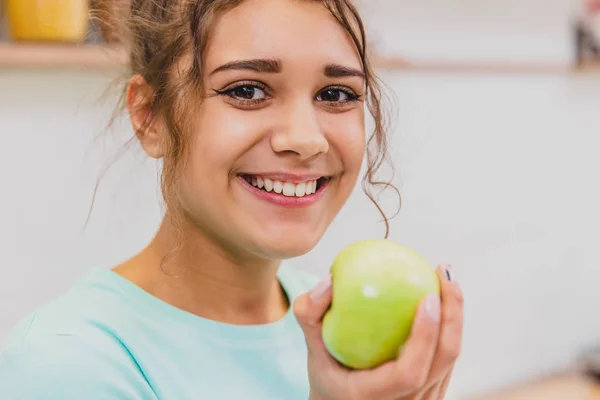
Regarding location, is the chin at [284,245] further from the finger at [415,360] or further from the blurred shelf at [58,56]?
the blurred shelf at [58,56]

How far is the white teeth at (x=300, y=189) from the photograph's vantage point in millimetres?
838

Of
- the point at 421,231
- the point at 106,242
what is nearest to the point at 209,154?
the point at 106,242

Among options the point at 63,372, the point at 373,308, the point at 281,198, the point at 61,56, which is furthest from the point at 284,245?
the point at 61,56

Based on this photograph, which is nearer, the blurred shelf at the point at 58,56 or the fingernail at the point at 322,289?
the fingernail at the point at 322,289

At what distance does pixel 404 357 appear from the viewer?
69cm

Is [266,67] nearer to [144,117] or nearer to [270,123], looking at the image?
[270,123]

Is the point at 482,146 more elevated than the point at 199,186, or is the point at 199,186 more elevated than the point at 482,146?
the point at 199,186

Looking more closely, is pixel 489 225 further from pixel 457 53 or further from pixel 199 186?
pixel 199 186

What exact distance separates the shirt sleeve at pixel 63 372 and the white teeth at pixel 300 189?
26 cm

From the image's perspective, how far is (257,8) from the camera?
2.66ft

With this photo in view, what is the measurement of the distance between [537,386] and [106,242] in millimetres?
1308

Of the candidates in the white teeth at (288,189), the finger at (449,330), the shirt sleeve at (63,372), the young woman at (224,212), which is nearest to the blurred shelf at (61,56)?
the young woman at (224,212)

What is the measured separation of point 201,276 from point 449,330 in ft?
1.10

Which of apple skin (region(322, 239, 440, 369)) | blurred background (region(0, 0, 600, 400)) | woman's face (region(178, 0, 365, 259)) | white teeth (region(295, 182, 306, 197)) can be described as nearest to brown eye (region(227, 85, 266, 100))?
woman's face (region(178, 0, 365, 259))
